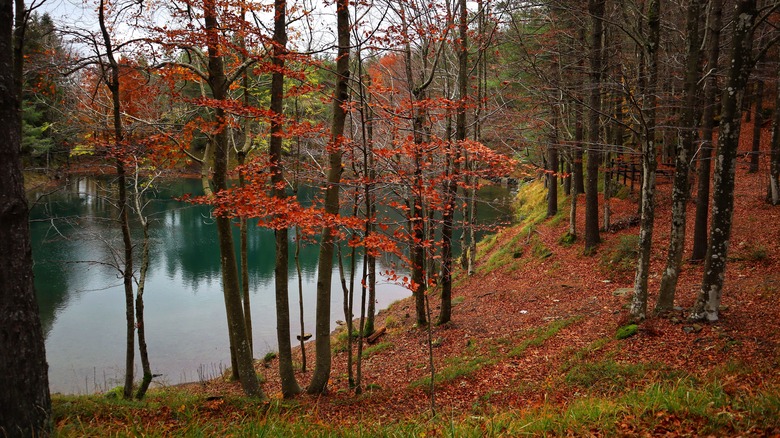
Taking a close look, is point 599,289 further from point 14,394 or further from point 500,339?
point 14,394

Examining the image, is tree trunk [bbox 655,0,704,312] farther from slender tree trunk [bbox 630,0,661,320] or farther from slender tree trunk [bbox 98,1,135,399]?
slender tree trunk [bbox 98,1,135,399]

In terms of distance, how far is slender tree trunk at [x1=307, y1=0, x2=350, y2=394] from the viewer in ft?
26.7

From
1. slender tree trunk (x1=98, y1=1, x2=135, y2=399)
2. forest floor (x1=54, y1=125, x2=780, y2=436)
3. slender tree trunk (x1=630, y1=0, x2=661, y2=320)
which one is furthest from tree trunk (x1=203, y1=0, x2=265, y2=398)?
slender tree trunk (x1=630, y1=0, x2=661, y2=320)

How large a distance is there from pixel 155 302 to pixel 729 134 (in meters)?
20.0

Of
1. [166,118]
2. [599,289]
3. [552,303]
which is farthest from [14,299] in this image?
[599,289]

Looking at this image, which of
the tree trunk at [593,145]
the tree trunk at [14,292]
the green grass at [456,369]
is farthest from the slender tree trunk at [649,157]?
the tree trunk at [14,292]

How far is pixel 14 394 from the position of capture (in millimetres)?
3891

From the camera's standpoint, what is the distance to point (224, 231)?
799cm

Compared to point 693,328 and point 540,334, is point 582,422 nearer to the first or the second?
point 693,328

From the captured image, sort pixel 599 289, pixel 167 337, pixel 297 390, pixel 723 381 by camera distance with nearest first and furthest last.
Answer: pixel 723 381 → pixel 297 390 → pixel 599 289 → pixel 167 337

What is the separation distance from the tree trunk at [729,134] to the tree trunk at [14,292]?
900cm

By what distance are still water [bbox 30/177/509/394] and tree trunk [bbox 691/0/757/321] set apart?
5.71 meters

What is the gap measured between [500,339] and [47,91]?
10.6m

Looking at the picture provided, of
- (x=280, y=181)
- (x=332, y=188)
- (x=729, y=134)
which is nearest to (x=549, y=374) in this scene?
(x=729, y=134)
